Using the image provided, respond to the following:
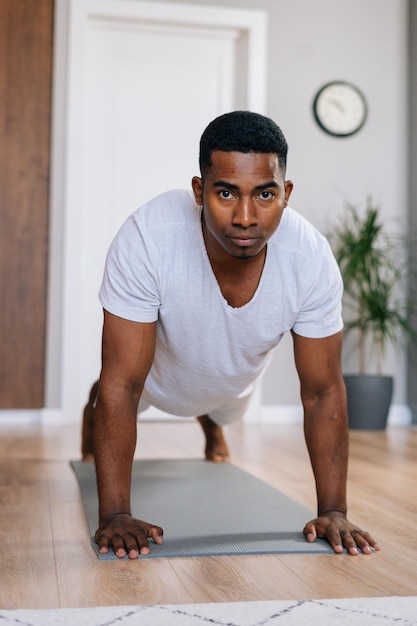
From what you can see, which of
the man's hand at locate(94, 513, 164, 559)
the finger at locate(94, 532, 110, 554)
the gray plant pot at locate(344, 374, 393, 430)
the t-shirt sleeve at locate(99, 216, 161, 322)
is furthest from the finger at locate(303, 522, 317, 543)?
the gray plant pot at locate(344, 374, 393, 430)

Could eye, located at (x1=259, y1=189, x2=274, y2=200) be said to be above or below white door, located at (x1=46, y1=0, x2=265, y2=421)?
below

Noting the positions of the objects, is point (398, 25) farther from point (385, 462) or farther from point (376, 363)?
point (385, 462)

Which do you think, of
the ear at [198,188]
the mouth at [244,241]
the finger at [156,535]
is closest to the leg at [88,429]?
the finger at [156,535]

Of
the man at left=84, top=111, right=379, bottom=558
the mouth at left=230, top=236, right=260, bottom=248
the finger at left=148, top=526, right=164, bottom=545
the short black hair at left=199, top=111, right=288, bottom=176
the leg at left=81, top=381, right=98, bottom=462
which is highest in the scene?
the short black hair at left=199, top=111, right=288, bottom=176

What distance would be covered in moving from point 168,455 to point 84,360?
53.3 inches

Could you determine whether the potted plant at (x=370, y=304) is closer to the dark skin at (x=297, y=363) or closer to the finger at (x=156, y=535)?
the dark skin at (x=297, y=363)

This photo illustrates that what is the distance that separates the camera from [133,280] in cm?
170

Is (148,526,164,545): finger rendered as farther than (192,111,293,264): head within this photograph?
Yes

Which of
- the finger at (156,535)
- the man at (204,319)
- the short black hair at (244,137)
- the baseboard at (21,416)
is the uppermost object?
the short black hair at (244,137)

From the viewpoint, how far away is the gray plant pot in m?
4.08

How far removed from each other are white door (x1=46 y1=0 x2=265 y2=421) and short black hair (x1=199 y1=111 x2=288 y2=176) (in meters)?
2.70

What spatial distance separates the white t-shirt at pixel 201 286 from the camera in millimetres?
1710

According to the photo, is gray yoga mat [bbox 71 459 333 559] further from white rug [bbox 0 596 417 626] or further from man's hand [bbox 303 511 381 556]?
white rug [bbox 0 596 417 626]

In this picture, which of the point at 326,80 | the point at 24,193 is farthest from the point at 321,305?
the point at 326,80
